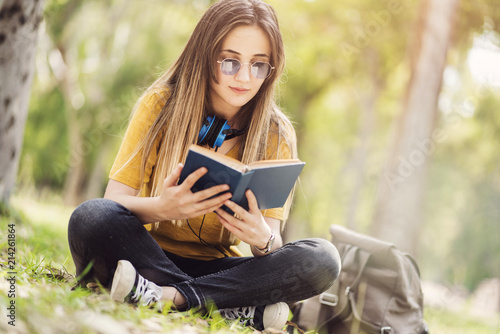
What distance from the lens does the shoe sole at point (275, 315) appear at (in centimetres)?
222

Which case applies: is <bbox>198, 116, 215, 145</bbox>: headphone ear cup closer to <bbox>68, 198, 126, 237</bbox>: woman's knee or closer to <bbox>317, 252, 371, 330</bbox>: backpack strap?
<bbox>68, 198, 126, 237</bbox>: woman's knee

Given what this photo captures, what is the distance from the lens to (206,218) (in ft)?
7.88

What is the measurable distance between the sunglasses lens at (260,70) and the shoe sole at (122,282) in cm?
100

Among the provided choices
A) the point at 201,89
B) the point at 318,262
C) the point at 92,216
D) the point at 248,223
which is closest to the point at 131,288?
the point at 92,216

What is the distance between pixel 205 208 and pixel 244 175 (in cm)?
25

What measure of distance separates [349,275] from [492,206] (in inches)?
643

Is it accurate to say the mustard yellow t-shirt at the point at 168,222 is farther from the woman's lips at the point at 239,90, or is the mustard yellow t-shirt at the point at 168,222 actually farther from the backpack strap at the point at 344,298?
the backpack strap at the point at 344,298

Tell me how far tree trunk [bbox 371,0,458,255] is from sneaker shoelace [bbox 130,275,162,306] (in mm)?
4663

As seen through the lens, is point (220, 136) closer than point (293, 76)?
Yes

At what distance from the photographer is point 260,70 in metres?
2.31

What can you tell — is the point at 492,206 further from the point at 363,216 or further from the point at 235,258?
the point at 235,258

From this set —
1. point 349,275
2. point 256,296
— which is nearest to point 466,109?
point 349,275

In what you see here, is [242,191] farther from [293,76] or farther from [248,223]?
[293,76]

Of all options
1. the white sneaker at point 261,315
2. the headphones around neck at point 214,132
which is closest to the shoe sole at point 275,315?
the white sneaker at point 261,315
